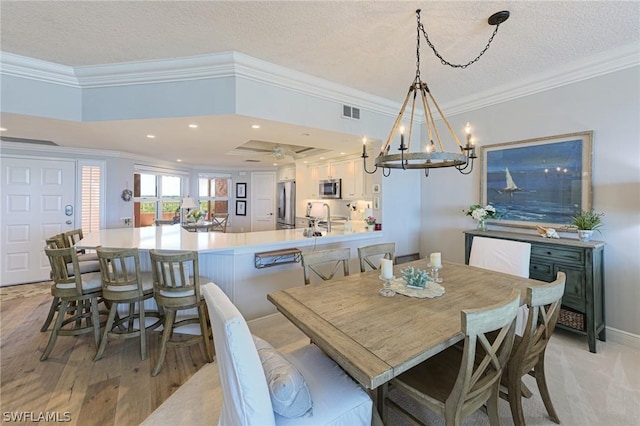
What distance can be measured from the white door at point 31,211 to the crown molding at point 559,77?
6.52 m

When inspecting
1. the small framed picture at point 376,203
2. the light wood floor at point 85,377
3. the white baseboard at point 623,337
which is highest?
the small framed picture at point 376,203

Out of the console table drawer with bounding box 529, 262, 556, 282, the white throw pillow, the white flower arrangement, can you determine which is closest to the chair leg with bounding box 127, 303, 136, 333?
the white throw pillow

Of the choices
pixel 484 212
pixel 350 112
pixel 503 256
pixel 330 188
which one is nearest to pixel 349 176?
pixel 330 188

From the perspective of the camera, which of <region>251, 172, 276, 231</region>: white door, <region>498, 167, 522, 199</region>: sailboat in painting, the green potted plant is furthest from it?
<region>251, 172, 276, 231</region>: white door

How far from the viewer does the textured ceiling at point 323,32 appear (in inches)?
78.6

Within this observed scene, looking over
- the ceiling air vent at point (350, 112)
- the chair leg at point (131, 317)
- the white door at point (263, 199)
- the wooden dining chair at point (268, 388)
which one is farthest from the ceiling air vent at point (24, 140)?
the wooden dining chair at point (268, 388)

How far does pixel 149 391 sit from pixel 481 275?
282 cm

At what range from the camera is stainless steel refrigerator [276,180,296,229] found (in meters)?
7.02

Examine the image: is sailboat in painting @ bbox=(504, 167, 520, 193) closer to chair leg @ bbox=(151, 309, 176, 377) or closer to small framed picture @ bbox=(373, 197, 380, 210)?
small framed picture @ bbox=(373, 197, 380, 210)

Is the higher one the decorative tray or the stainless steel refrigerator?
the stainless steel refrigerator

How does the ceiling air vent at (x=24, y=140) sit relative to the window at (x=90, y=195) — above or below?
above

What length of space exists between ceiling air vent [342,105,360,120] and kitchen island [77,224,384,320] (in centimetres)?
160

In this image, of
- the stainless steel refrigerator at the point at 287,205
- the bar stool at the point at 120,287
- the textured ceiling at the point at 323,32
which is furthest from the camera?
the stainless steel refrigerator at the point at 287,205

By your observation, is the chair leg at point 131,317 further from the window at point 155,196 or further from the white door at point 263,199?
the white door at point 263,199
